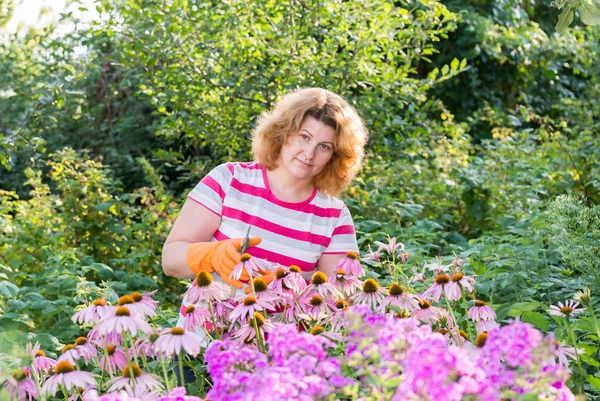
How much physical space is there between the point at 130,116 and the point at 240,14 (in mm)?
2540

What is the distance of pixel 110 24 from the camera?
4289 mm

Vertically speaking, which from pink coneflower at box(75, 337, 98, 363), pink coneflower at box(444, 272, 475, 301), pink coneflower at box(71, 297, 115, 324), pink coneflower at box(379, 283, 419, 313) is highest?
pink coneflower at box(444, 272, 475, 301)

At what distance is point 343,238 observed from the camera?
7.15ft

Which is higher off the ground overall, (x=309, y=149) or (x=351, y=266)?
(x=309, y=149)

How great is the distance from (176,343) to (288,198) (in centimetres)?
104

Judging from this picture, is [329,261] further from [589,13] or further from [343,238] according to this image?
[589,13]

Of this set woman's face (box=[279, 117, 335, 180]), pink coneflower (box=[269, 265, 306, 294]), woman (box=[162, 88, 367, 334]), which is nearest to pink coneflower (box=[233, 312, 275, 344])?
pink coneflower (box=[269, 265, 306, 294])

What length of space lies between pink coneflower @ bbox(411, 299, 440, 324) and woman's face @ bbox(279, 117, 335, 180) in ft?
2.32

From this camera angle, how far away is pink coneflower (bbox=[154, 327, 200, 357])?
117cm

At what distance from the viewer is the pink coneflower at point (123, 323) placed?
3.86 ft

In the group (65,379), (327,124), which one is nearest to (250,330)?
(65,379)

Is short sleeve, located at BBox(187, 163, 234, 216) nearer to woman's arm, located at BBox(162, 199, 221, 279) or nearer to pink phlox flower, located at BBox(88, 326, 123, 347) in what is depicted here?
woman's arm, located at BBox(162, 199, 221, 279)

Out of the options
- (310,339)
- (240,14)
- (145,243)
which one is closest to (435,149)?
(240,14)

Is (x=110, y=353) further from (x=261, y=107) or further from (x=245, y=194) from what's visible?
(x=261, y=107)
